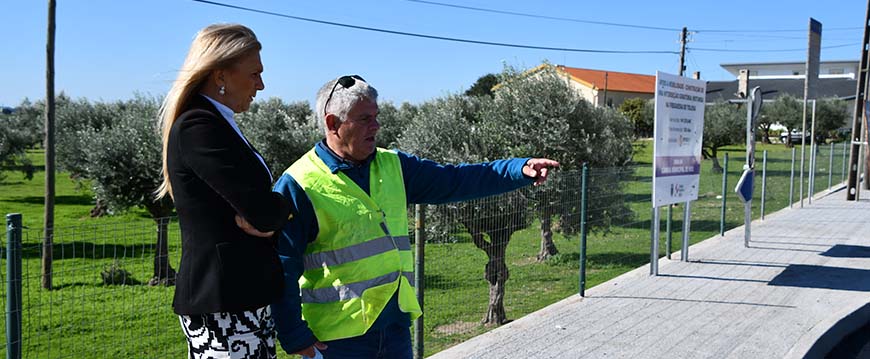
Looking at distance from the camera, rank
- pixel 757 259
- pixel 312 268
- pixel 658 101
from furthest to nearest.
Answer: pixel 757 259
pixel 658 101
pixel 312 268

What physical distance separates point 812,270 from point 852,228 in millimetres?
4531

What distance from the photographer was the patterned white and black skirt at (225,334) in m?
2.16

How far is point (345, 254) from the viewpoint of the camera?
8.68ft

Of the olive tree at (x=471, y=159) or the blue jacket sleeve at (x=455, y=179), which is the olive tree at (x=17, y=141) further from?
the blue jacket sleeve at (x=455, y=179)

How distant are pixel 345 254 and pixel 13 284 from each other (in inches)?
60.0

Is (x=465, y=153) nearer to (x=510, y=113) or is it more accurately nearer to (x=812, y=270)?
(x=510, y=113)

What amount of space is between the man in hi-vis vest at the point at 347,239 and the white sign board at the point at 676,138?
18.0 ft

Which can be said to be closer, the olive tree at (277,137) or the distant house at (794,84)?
the olive tree at (277,137)

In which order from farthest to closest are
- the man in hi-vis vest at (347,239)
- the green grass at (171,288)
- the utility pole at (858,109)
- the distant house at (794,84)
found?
the distant house at (794,84), the utility pole at (858,109), the green grass at (171,288), the man in hi-vis vest at (347,239)

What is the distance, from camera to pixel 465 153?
11188 millimetres

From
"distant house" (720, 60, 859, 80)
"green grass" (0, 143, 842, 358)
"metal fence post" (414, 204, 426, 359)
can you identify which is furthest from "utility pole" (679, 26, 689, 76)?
"distant house" (720, 60, 859, 80)

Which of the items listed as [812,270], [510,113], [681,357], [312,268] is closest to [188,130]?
[312,268]


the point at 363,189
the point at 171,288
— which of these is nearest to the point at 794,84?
the point at 171,288

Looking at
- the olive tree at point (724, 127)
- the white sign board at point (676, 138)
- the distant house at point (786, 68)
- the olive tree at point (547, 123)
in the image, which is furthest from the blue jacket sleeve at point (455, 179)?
the distant house at point (786, 68)
